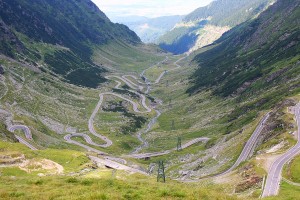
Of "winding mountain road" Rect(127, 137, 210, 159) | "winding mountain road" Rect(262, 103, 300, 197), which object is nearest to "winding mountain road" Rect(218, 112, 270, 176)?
"winding mountain road" Rect(262, 103, 300, 197)

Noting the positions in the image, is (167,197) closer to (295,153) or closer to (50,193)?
(50,193)

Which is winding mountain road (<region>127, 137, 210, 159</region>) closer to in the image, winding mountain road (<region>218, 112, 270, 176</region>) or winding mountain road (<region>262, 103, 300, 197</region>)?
winding mountain road (<region>218, 112, 270, 176</region>)

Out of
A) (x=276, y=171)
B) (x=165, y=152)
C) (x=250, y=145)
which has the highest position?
(x=165, y=152)

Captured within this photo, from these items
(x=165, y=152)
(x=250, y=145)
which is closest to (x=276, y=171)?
(x=250, y=145)

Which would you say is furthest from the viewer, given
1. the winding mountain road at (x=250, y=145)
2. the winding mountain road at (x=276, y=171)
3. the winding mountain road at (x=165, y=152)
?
the winding mountain road at (x=165, y=152)

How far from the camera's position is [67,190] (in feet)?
109

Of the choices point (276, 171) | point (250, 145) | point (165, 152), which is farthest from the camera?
point (165, 152)

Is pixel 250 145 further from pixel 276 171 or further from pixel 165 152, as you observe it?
pixel 165 152

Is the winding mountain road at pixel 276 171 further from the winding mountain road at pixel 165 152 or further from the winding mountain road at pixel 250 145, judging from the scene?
the winding mountain road at pixel 165 152

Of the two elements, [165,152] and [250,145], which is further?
[165,152]

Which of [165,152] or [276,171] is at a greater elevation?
[165,152]

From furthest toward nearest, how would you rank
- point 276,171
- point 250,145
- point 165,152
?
point 165,152
point 250,145
point 276,171

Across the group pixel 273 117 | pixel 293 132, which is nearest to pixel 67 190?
pixel 293 132

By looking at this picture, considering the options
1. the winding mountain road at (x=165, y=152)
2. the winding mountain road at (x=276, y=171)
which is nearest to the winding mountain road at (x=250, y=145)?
the winding mountain road at (x=276, y=171)
